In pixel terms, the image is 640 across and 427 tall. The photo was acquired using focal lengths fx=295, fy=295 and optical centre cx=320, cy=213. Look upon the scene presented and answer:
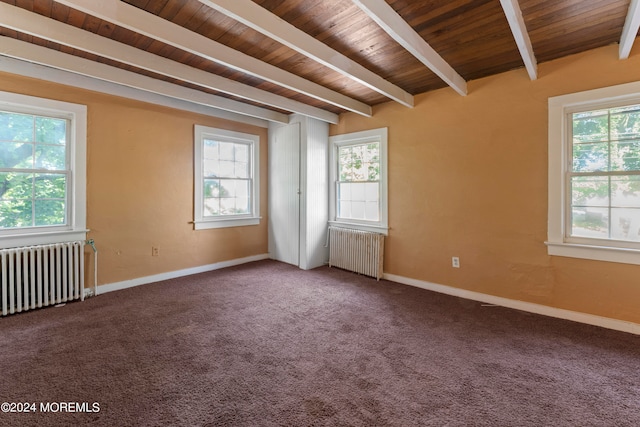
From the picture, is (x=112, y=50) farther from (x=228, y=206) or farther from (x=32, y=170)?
(x=228, y=206)

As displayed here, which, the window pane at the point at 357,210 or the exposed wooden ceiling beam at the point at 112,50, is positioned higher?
the exposed wooden ceiling beam at the point at 112,50

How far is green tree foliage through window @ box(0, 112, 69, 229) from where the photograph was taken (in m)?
3.05

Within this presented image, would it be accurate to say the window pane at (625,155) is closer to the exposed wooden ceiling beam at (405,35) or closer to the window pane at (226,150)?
the exposed wooden ceiling beam at (405,35)

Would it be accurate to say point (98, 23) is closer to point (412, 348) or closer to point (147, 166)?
point (147, 166)

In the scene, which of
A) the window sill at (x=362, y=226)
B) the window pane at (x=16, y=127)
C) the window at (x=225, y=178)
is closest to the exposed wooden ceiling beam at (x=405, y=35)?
the window sill at (x=362, y=226)

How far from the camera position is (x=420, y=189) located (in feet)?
12.8

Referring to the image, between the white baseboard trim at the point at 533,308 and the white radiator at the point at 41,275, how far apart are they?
3.93m

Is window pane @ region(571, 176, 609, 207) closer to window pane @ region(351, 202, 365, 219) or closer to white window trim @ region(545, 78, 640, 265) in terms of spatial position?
white window trim @ region(545, 78, 640, 265)

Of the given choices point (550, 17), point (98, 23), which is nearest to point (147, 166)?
point (98, 23)

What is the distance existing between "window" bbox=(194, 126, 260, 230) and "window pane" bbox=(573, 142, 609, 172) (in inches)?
169

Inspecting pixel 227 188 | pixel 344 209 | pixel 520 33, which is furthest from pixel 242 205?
pixel 520 33

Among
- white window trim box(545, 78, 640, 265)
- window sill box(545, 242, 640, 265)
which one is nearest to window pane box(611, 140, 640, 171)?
white window trim box(545, 78, 640, 265)

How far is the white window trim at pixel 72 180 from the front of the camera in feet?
10.3

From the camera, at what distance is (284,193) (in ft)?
16.7
